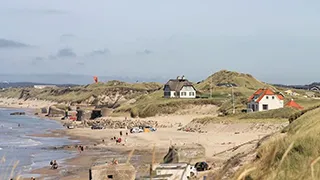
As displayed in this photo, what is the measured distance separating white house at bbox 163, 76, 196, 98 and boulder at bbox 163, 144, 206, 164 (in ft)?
227

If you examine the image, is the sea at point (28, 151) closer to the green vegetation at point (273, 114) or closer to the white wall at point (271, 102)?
the green vegetation at point (273, 114)

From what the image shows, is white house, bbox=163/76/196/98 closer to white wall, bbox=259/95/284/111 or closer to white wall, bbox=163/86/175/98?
white wall, bbox=163/86/175/98

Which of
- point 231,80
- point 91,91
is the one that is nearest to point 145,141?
point 231,80

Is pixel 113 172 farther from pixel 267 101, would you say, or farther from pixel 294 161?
pixel 267 101

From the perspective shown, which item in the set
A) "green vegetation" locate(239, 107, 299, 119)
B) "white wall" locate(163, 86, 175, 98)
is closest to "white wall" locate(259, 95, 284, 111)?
"green vegetation" locate(239, 107, 299, 119)

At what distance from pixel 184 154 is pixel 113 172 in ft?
21.8

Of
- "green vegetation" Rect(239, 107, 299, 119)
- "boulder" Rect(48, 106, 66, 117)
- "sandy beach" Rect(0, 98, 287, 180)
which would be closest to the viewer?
"sandy beach" Rect(0, 98, 287, 180)

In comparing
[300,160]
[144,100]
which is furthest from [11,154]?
[144,100]

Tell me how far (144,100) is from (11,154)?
5631cm

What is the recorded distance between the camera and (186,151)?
22.9 m

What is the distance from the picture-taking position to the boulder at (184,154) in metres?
21.4

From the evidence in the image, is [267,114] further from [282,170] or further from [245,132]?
[282,170]

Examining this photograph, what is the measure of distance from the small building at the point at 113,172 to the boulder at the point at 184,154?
448 centimetres

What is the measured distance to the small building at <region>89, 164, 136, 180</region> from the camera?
16.0 meters
